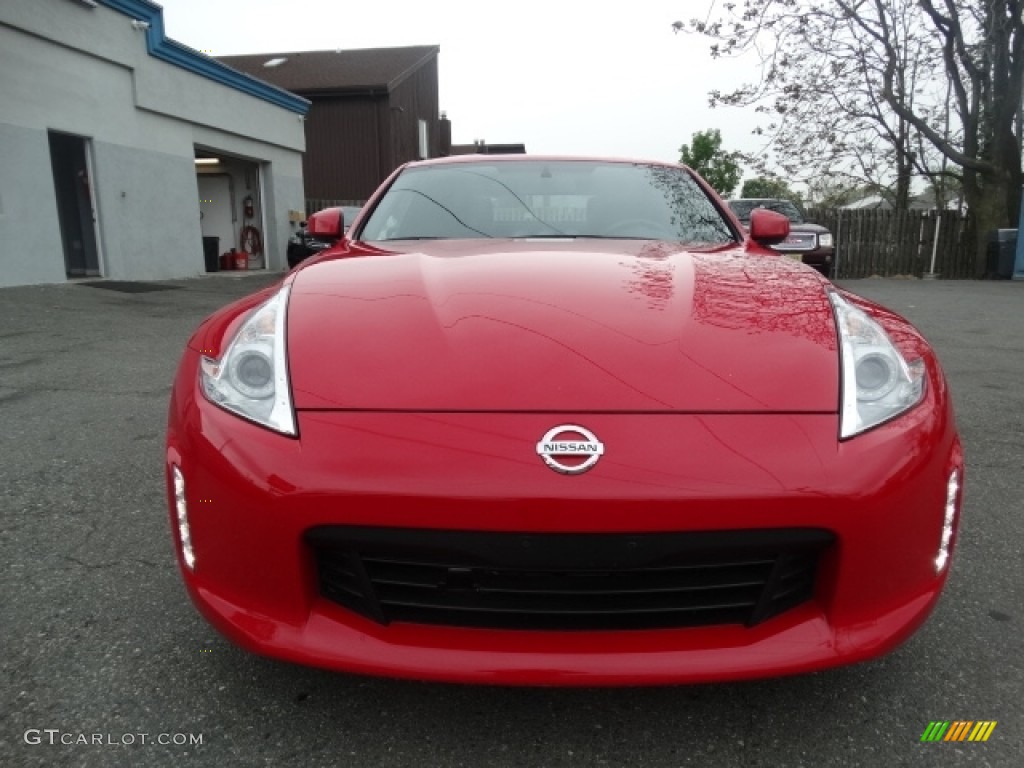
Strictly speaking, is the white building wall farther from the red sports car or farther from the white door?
the red sports car

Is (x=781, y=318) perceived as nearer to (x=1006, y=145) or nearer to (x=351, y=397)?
(x=351, y=397)

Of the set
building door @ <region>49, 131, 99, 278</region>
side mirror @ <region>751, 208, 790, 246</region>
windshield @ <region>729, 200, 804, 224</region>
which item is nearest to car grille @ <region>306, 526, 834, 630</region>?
side mirror @ <region>751, 208, 790, 246</region>

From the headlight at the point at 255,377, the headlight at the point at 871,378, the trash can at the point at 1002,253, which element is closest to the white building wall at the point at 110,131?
the headlight at the point at 255,377

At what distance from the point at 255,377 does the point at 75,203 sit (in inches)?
500

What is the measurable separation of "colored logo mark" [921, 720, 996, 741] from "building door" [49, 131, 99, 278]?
1267cm

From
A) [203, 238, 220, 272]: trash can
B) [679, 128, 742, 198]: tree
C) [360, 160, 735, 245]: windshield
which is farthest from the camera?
[679, 128, 742, 198]: tree

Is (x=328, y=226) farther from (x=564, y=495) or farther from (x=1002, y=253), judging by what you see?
(x=1002, y=253)

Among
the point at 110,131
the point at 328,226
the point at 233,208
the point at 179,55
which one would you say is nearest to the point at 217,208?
the point at 233,208

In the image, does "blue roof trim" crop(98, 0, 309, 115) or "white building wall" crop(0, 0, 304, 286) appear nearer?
"white building wall" crop(0, 0, 304, 286)

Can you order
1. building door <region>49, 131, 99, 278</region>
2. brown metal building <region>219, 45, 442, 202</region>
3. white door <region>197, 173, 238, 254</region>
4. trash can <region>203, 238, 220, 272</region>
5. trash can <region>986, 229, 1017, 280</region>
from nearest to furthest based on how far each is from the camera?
building door <region>49, 131, 99, 278</region>
trash can <region>986, 229, 1017, 280</region>
trash can <region>203, 238, 220, 272</region>
white door <region>197, 173, 238, 254</region>
brown metal building <region>219, 45, 442, 202</region>

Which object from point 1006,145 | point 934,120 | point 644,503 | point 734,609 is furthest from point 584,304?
point 934,120

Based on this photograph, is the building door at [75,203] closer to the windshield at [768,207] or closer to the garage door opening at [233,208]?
the garage door opening at [233,208]

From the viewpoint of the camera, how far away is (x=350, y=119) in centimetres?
2423

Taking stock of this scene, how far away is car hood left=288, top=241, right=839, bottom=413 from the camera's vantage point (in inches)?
58.0
